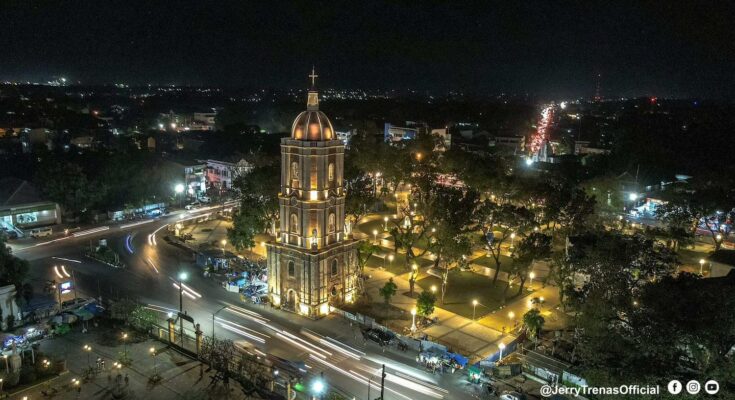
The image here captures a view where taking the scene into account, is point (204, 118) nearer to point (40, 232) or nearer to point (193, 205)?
point (193, 205)

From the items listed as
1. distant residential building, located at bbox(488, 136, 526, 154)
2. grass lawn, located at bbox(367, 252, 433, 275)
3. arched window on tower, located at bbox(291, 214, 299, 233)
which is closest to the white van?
arched window on tower, located at bbox(291, 214, 299, 233)

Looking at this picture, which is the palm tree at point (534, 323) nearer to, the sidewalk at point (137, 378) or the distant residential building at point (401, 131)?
the sidewalk at point (137, 378)

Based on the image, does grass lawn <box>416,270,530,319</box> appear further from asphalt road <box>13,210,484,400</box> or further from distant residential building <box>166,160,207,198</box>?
distant residential building <box>166,160,207,198</box>

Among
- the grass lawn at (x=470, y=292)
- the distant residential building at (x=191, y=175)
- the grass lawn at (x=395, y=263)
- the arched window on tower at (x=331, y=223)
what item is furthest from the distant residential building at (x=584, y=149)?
the arched window on tower at (x=331, y=223)

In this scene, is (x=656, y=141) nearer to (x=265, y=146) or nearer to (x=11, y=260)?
(x=265, y=146)

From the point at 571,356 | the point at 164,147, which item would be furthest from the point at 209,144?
the point at 571,356

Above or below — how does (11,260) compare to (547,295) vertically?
above
